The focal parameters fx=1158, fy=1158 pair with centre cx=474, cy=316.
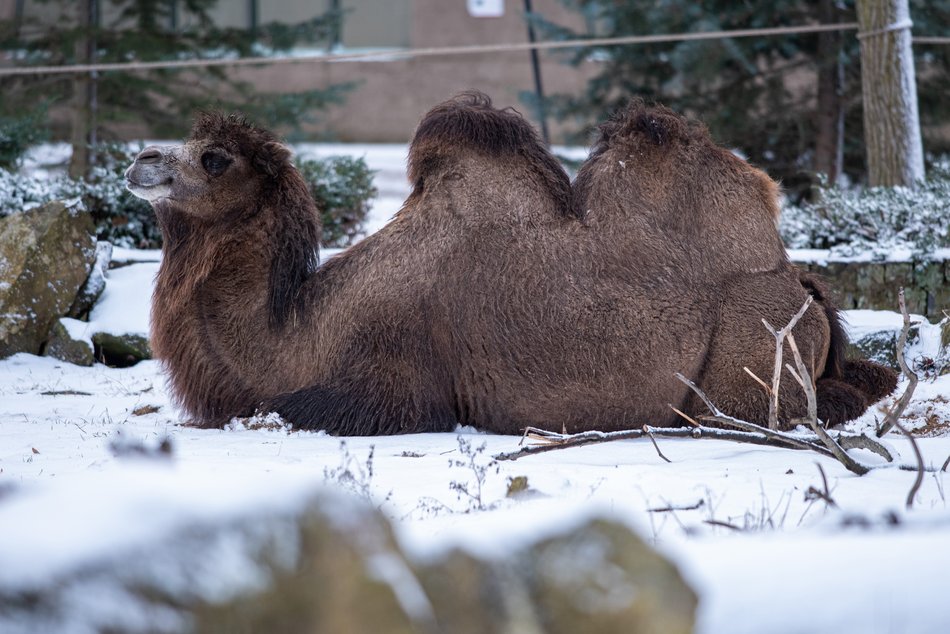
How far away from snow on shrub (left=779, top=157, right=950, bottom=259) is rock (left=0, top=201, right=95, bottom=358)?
484 centimetres

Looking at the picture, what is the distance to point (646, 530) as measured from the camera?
294cm

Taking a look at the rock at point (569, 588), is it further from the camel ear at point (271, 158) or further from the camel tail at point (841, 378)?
the camel ear at point (271, 158)

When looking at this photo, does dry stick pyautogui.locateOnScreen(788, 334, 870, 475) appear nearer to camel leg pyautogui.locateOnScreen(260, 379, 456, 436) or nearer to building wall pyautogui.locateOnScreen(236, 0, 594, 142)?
camel leg pyautogui.locateOnScreen(260, 379, 456, 436)

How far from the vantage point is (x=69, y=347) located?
7.10 m

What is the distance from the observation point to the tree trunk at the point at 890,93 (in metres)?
8.75

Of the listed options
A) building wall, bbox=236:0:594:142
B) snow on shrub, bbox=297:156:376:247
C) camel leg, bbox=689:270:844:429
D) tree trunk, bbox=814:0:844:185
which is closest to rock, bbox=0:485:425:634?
camel leg, bbox=689:270:844:429

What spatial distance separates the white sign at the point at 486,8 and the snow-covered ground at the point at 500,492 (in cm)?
1320

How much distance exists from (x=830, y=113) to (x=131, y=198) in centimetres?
691

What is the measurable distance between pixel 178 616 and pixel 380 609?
26cm

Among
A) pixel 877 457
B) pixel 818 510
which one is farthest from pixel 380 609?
pixel 877 457

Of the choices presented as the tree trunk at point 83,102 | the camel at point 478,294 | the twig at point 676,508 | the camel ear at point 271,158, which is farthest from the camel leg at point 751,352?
the tree trunk at point 83,102

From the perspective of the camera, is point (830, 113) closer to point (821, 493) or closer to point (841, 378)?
point (841, 378)

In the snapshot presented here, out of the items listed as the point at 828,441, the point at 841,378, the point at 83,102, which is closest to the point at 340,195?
the point at 83,102

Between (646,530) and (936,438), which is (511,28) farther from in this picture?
(646,530)
